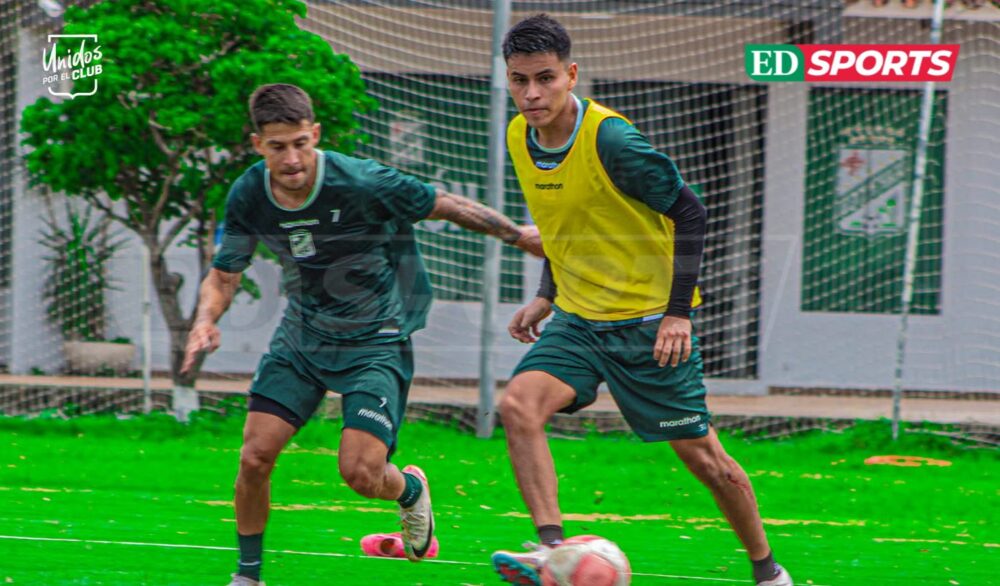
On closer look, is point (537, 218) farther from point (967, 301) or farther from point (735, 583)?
point (967, 301)

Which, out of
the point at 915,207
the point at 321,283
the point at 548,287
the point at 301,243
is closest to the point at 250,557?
the point at 321,283

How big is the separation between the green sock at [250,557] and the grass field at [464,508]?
34 cm

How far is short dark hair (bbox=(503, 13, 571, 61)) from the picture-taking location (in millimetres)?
4805

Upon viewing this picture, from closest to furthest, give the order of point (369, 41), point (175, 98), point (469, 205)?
point (469, 205), point (175, 98), point (369, 41)

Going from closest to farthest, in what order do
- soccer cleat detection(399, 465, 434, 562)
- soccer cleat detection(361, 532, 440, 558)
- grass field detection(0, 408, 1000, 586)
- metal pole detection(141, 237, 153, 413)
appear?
soccer cleat detection(399, 465, 434, 562) < grass field detection(0, 408, 1000, 586) < soccer cleat detection(361, 532, 440, 558) < metal pole detection(141, 237, 153, 413)

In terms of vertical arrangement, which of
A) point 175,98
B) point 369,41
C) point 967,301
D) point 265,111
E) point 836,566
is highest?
point 369,41

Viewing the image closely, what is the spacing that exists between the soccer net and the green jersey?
6.75m

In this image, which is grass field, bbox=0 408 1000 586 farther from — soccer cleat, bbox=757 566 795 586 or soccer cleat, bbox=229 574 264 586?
soccer cleat, bbox=757 566 795 586

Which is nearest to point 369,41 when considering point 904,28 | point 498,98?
point 498,98

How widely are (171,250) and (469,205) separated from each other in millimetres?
7816

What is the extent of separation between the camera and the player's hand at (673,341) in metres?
4.73

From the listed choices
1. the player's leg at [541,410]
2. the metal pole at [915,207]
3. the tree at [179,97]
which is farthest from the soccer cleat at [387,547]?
the metal pole at [915,207]

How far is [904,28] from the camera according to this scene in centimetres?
1242

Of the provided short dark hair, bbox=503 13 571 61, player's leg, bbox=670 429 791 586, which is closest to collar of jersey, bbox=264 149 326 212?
short dark hair, bbox=503 13 571 61
